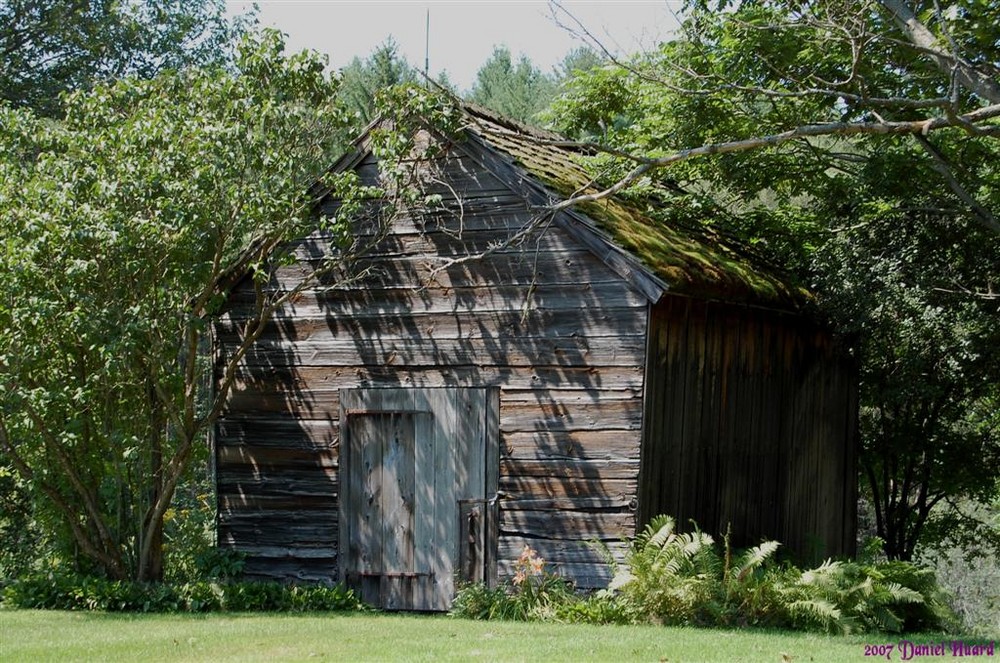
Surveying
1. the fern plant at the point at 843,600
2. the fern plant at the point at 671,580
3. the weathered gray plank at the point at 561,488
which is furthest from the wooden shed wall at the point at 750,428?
the fern plant at the point at 843,600

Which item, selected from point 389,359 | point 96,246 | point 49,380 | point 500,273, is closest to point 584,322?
point 500,273

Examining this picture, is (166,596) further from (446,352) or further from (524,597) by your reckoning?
(446,352)

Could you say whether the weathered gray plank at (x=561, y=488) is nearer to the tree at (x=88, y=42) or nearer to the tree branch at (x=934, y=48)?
the tree branch at (x=934, y=48)

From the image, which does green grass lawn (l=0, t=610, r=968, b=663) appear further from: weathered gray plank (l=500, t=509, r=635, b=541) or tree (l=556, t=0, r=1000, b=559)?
tree (l=556, t=0, r=1000, b=559)

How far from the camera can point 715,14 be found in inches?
587

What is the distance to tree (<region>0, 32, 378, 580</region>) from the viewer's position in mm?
12523

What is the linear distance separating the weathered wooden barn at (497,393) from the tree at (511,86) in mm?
33412

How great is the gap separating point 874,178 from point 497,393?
5.71m

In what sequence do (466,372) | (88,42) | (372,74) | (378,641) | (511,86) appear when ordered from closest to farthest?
(378,641), (466,372), (88,42), (372,74), (511,86)

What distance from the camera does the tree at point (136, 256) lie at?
12523mm

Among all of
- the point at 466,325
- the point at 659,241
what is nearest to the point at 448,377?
the point at 466,325

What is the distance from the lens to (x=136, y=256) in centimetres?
1289

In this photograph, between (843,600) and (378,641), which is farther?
(843,600)

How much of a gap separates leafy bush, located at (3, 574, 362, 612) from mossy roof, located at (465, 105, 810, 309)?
5012 mm
